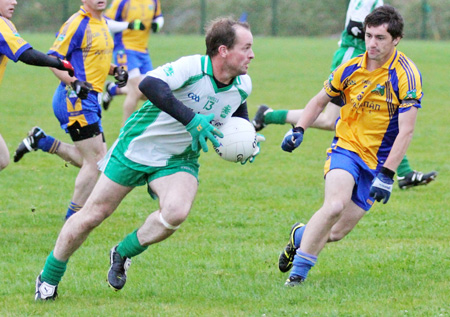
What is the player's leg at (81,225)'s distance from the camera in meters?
4.89

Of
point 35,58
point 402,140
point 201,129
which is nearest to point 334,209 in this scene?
point 402,140

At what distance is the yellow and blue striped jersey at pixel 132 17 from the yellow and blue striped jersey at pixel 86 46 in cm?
477

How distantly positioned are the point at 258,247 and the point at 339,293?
145cm

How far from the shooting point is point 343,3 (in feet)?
118

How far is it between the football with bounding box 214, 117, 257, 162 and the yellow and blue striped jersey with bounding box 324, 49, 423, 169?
81cm

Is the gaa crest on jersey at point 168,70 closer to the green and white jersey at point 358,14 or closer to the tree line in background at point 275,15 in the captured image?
the green and white jersey at point 358,14

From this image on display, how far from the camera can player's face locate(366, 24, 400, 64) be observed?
17.1 ft

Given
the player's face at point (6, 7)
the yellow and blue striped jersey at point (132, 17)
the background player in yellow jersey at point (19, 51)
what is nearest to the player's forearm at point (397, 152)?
the background player in yellow jersey at point (19, 51)

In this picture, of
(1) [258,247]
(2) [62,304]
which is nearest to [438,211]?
(1) [258,247]

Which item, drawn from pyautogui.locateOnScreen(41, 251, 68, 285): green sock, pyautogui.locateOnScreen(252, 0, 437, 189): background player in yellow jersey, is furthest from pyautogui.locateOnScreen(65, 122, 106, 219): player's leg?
pyautogui.locateOnScreen(41, 251, 68, 285): green sock

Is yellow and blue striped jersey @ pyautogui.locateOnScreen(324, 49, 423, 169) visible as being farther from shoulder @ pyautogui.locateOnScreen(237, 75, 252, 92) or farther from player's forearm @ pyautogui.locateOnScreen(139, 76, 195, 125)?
player's forearm @ pyautogui.locateOnScreen(139, 76, 195, 125)

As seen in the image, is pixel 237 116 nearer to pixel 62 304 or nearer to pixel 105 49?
pixel 62 304

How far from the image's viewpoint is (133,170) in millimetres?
4902

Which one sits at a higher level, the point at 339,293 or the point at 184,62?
the point at 184,62
